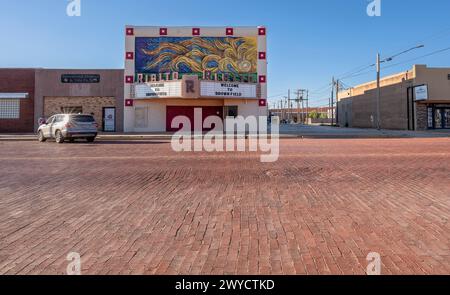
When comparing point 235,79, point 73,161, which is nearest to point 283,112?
point 235,79

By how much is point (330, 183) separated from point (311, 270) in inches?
197

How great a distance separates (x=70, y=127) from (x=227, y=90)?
15057 mm

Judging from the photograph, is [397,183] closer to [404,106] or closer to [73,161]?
[73,161]

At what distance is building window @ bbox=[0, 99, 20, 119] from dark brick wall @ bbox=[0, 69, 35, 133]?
0.29 m

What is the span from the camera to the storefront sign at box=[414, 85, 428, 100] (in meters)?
35.8

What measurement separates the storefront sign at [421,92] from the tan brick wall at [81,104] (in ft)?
101

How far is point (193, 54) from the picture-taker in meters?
33.0

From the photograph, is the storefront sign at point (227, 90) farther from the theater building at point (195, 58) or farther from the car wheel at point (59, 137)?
the car wheel at point (59, 137)

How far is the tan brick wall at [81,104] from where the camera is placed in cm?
3353

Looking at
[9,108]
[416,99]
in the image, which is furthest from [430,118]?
[9,108]

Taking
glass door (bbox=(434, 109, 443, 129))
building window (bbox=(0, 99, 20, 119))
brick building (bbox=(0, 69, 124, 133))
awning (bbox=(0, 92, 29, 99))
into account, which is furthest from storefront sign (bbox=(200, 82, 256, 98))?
glass door (bbox=(434, 109, 443, 129))

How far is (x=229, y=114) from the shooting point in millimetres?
33875

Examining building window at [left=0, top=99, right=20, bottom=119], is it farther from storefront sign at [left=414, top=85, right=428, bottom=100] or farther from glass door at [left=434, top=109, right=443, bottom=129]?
glass door at [left=434, top=109, right=443, bottom=129]

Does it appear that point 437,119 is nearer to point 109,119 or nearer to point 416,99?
point 416,99
